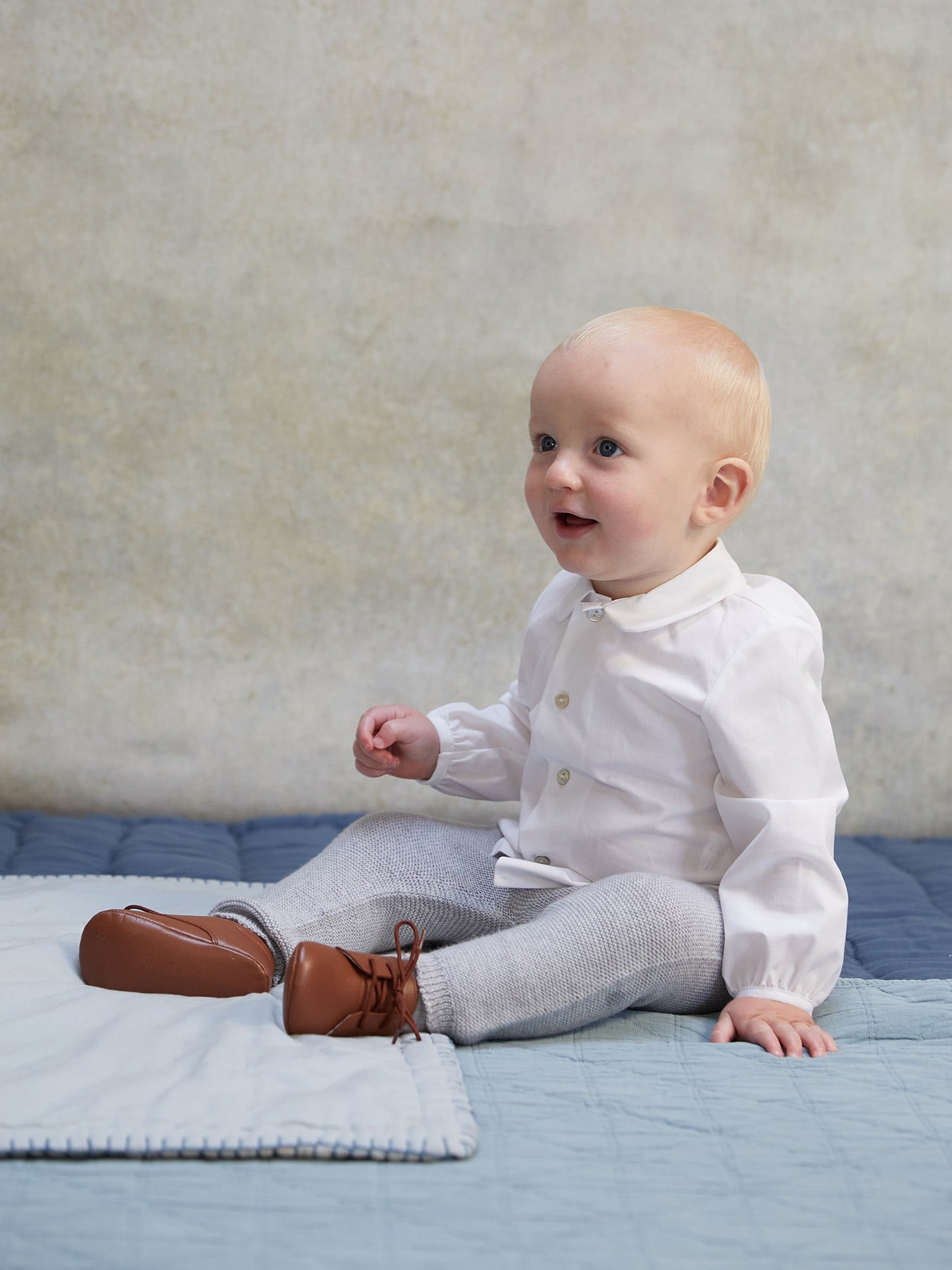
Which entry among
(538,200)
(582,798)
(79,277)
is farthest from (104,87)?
(582,798)

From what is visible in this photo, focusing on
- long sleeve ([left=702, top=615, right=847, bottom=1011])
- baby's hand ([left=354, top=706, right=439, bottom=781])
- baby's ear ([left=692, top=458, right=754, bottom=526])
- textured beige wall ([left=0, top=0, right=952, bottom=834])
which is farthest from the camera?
textured beige wall ([left=0, top=0, right=952, bottom=834])

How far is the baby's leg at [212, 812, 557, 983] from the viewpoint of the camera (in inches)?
42.8

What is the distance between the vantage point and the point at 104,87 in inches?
70.1

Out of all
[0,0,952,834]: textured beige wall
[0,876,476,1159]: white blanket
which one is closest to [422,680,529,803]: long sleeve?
[0,876,476,1159]: white blanket

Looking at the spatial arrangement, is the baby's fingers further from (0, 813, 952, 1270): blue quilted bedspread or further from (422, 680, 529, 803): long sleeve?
(0, 813, 952, 1270): blue quilted bedspread

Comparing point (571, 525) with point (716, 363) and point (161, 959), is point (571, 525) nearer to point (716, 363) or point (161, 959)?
point (716, 363)

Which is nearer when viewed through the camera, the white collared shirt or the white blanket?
the white blanket

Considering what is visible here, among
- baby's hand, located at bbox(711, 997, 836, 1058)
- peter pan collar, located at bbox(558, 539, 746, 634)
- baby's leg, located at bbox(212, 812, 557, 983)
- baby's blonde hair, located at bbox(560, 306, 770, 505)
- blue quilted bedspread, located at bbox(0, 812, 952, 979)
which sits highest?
baby's blonde hair, located at bbox(560, 306, 770, 505)

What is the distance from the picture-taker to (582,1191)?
28.1 inches

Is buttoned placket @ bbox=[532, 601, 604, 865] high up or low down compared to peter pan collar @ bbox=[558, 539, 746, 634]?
down

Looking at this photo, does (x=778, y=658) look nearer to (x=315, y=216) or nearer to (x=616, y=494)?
(x=616, y=494)

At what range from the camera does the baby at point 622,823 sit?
96 cm

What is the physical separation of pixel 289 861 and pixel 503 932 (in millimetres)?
655

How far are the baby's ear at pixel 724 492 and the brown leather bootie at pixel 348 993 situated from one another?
18.4 inches
